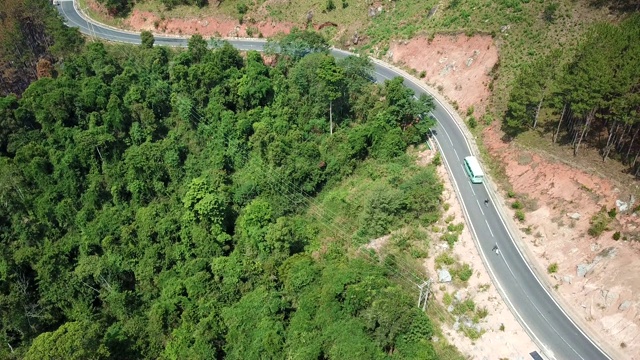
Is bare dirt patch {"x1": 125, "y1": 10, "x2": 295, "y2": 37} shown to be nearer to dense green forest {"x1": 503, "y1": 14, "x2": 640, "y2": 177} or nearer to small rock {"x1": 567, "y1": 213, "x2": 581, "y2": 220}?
dense green forest {"x1": 503, "y1": 14, "x2": 640, "y2": 177}

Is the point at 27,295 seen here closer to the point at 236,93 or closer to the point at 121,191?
the point at 121,191

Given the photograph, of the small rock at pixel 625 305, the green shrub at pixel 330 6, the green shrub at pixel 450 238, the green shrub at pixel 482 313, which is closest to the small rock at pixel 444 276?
the green shrub at pixel 450 238

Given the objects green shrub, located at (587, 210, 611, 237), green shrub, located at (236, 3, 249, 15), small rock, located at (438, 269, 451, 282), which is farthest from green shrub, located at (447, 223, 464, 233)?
green shrub, located at (236, 3, 249, 15)

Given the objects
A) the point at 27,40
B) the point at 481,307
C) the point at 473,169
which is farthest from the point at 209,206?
the point at 27,40

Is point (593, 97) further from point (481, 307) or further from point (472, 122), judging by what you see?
point (481, 307)

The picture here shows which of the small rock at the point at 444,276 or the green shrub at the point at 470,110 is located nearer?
the small rock at the point at 444,276

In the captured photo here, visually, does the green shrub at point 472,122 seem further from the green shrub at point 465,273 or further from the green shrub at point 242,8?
the green shrub at point 242,8
